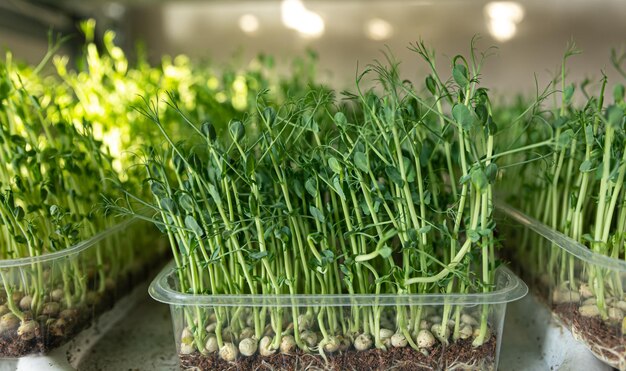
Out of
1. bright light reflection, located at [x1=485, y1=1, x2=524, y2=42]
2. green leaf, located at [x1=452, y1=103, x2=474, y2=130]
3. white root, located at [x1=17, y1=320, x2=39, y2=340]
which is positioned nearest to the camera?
green leaf, located at [x1=452, y1=103, x2=474, y2=130]

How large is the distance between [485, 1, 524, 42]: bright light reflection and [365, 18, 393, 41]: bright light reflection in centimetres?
33

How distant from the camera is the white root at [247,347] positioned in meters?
0.53

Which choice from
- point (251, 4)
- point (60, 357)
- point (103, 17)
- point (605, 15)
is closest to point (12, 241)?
point (60, 357)

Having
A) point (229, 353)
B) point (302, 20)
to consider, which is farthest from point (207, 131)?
point (302, 20)

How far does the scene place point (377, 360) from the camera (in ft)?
1.74

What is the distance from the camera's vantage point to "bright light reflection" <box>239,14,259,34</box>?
5.60ft

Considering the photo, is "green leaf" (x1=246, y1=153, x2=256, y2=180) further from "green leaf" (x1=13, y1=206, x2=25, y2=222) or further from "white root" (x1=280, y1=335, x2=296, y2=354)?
"green leaf" (x1=13, y1=206, x2=25, y2=222)

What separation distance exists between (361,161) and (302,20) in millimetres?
1335

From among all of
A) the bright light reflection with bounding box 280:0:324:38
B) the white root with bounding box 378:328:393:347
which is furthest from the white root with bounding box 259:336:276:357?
the bright light reflection with bounding box 280:0:324:38

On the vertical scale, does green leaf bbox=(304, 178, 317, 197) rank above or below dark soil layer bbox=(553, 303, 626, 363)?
above

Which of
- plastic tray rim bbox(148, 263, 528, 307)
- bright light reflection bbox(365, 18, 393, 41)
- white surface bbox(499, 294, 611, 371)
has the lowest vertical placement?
white surface bbox(499, 294, 611, 371)

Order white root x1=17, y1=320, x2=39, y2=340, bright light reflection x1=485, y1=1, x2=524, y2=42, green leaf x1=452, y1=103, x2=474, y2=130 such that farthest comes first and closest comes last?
1. bright light reflection x1=485, y1=1, x2=524, y2=42
2. white root x1=17, y1=320, x2=39, y2=340
3. green leaf x1=452, y1=103, x2=474, y2=130

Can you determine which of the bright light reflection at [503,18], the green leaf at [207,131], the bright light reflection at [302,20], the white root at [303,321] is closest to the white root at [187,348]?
the white root at [303,321]

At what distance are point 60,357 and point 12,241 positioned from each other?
0.17 m
